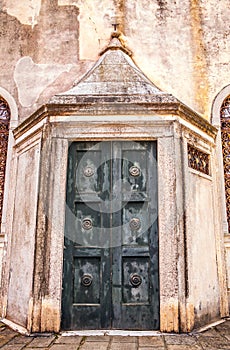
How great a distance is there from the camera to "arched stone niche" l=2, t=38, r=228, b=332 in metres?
4.05

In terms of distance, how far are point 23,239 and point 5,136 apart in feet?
8.60

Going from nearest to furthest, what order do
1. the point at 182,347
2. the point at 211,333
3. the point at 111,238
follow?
the point at 182,347 → the point at 211,333 → the point at 111,238

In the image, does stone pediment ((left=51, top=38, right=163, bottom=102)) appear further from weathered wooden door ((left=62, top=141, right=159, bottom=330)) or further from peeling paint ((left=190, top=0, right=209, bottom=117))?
peeling paint ((left=190, top=0, right=209, bottom=117))

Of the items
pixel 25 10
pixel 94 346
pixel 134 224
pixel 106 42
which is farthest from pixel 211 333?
pixel 25 10

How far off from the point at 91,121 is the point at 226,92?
3.17 metres

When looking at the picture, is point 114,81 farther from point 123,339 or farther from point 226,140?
point 123,339

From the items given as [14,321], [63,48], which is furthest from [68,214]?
[63,48]

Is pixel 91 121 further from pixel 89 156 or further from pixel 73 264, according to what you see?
pixel 73 264

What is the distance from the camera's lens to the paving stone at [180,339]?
358 centimetres

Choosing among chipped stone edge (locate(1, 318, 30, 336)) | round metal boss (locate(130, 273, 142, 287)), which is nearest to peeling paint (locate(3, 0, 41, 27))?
round metal boss (locate(130, 273, 142, 287))

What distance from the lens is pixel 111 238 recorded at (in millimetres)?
4270

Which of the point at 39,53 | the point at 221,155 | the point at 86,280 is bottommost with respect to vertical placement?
the point at 86,280

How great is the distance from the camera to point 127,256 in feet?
13.9

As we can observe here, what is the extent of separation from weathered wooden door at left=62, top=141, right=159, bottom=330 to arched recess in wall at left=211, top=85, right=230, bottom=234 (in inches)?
80.9
